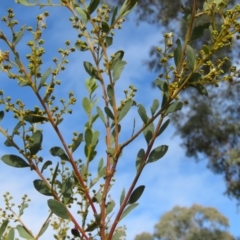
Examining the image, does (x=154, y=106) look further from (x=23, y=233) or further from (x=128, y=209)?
(x=23, y=233)

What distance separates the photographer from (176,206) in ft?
54.8

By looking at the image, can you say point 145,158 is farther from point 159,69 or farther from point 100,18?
point 159,69

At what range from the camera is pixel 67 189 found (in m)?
0.64

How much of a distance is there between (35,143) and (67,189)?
72mm

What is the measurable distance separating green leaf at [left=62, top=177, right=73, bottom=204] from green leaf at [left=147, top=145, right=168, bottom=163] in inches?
4.2

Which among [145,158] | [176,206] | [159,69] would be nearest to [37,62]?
[145,158]

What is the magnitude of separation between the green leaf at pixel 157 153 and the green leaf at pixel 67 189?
0.11 m

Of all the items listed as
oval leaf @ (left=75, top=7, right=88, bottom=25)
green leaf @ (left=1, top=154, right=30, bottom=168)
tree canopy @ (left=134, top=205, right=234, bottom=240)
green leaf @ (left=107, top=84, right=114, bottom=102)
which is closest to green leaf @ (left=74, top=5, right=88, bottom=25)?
oval leaf @ (left=75, top=7, right=88, bottom=25)

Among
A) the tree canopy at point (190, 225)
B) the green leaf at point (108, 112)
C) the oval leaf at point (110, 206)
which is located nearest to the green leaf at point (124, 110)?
the green leaf at point (108, 112)

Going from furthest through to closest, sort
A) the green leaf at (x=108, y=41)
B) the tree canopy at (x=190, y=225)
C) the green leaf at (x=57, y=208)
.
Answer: the tree canopy at (x=190, y=225) → the green leaf at (x=108, y=41) → the green leaf at (x=57, y=208)

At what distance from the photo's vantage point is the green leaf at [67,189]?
0.63 m

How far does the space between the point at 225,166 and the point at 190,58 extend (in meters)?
8.55

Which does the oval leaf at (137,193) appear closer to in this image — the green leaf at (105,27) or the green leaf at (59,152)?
the green leaf at (59,152)

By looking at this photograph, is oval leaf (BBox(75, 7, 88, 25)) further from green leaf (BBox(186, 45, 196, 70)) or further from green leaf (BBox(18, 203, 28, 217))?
green leaf (BBox(18, 203, 28, 217))
